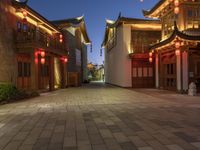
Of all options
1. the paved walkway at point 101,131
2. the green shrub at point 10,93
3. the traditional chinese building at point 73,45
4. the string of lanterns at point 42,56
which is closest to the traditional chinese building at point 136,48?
the string of lanterns at point 42,56

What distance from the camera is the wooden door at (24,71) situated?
1566 centimetres

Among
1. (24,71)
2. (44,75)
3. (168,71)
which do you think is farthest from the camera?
(44,75)

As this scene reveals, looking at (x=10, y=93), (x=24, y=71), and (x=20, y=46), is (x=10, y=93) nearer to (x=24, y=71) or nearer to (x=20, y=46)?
(x=20, y=46)

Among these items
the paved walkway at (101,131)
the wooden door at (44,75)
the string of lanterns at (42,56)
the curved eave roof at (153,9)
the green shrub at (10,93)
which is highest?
the curved eave roof at (153,9)

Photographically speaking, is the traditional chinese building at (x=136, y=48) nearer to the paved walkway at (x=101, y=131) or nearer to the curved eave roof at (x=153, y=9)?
the curved eave roof at (x=153, y=9)

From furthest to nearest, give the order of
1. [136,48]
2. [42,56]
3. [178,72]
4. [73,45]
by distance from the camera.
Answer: [73,45]
[136,48]
[42,56]
[178,72]

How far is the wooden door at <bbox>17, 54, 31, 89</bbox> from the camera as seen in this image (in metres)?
15.7

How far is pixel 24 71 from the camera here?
53.7 feet

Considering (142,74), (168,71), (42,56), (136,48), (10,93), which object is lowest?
(10,93)

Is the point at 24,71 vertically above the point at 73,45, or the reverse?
the point at 73,45

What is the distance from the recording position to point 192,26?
1589 centimetres

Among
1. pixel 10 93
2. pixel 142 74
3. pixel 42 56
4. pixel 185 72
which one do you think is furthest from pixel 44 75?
pixel 185 72

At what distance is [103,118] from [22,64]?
10.6m

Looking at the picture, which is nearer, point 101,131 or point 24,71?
point 101,131
